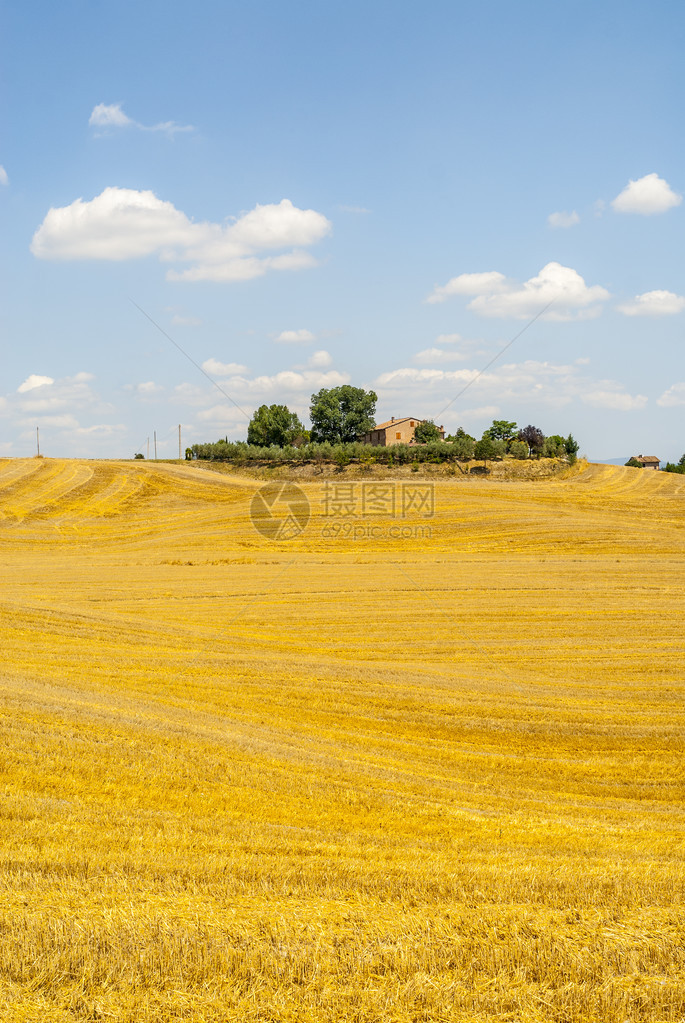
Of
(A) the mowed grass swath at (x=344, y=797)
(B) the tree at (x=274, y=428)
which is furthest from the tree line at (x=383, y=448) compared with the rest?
(A) the mowed grass swath at (x=344, y=797)

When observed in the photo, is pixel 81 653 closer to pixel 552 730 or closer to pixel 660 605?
pixel 552 730

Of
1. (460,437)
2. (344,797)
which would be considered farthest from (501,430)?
(344,797)

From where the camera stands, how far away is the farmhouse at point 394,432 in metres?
99.9

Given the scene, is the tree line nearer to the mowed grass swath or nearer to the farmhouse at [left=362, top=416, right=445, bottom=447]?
the farmhouse at [left=362, top=416, right=445, bottom=447]

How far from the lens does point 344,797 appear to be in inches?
417

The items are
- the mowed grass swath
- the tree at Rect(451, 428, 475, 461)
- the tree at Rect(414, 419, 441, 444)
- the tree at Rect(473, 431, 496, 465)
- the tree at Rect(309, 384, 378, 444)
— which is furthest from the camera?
the tree at Rect(309, 384, 378, 444)

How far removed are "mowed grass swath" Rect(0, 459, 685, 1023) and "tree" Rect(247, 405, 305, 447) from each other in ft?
199

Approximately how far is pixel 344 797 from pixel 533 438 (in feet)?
214

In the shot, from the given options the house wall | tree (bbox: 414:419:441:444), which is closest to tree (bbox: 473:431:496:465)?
tree (bbox: 414:419:441:444)

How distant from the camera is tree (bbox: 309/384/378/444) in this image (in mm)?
100625

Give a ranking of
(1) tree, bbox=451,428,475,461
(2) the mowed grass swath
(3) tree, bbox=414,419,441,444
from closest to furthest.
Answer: (2) the mowed grass swath < (1) tree, bbox=451,428,475,461 < (3) tree, bbox=414,419,441,444

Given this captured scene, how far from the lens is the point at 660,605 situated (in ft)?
89.5

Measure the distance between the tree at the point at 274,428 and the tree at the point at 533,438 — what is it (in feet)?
104

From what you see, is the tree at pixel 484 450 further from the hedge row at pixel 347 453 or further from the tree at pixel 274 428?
the tree at pixel 274 428
